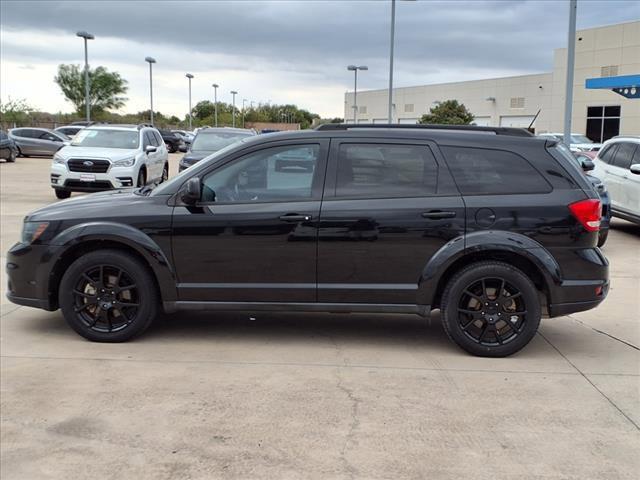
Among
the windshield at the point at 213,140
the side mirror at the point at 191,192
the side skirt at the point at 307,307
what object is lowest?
the side skirt at the point at 307,307

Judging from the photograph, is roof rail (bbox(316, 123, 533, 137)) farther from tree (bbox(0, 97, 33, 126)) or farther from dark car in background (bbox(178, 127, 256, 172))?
tree (bbox(0, 97, 33, 126))

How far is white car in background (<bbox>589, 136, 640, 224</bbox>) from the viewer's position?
11453 millimetres

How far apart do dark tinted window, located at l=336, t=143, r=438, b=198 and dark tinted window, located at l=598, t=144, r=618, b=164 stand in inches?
343

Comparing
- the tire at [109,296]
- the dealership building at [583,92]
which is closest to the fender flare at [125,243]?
the tire at [109,296]

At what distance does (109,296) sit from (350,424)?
8.05ft

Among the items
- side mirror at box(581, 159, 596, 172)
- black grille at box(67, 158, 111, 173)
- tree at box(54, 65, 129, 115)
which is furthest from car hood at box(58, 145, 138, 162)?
tree at box(54, 65, 129, 115)

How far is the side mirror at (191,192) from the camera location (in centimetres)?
513

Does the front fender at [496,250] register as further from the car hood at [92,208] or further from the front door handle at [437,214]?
the car hood at [92,208]

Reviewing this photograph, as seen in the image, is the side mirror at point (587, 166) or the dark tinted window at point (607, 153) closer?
the dark tinted window at point (607, 153)

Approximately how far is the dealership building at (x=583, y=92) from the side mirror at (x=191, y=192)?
32.5m

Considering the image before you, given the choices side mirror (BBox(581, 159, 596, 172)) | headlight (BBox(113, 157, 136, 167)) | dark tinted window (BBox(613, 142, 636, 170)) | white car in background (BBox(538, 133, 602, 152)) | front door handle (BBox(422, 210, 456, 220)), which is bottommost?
front door handle (BBox(422, 210, 456, 220))

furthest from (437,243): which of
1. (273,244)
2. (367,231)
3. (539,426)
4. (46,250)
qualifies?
(46,250)

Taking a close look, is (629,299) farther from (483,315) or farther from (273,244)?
(273,244)

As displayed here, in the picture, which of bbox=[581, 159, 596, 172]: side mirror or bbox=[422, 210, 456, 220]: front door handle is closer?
bbox=[422, 210, 456, 220]: front door handle
